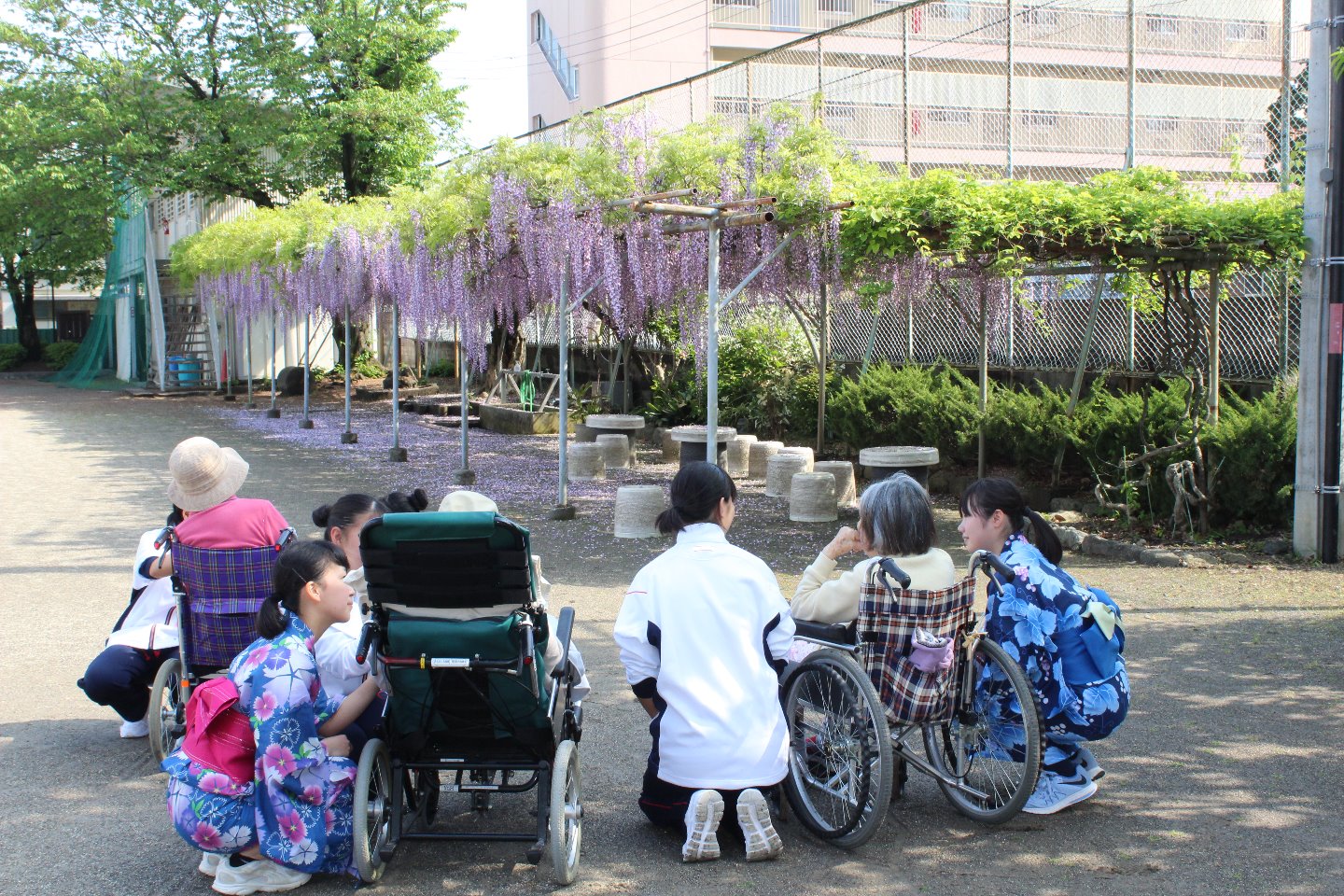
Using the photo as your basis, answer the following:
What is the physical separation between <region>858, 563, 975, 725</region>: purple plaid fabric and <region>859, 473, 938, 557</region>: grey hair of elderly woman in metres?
0.13

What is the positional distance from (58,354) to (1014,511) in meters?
37.1

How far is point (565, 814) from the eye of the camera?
132 inches

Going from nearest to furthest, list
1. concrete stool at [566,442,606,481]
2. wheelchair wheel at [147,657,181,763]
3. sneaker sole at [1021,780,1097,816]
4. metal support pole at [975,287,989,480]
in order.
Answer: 1. sneaker sole at [1021,780,1097,816]
2. wheelchair wheel at [147,657,181,763]
3. metal support pole at [975,287,989,480]
4. concrete stool at [566,442,606,481]

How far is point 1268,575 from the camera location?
295 inches

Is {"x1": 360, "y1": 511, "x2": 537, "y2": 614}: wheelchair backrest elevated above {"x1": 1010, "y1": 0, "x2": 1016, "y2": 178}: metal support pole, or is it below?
below

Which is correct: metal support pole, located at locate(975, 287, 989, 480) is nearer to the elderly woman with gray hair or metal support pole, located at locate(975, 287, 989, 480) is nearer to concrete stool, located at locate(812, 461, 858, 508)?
concrete stool, located at locate(812, 461, 858, 508)

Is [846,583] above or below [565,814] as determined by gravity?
above

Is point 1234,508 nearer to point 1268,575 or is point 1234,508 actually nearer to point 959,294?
point 1268,575

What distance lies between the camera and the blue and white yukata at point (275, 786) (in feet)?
10.8

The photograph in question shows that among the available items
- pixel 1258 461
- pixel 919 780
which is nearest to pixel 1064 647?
pixel 919 780

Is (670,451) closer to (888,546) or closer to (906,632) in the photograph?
(888,546)

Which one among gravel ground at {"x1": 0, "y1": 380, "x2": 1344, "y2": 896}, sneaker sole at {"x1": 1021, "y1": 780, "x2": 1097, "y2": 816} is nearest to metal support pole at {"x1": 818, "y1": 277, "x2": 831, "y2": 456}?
gravel ground at {"x1": 0, "y1": 380, "x2": 1344, "y2": 896}

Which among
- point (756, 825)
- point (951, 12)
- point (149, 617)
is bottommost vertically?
point (756, 825)

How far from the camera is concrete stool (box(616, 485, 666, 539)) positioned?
30.4ft
